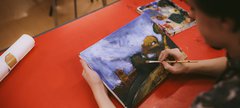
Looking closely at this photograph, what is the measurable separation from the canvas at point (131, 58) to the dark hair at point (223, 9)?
42cm

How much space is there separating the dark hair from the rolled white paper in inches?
29.2

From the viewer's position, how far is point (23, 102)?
3.15ft

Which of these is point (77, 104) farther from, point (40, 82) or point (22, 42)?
point (22, 42)

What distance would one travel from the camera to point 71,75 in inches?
41.1

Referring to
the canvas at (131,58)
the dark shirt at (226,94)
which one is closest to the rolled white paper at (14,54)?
the canvas at (131,58)

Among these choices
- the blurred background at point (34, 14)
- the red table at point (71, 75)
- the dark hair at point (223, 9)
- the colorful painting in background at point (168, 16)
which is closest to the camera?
the dark hair at point (223, 9)

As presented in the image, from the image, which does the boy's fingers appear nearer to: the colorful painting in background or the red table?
the red table

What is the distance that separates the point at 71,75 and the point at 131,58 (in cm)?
25

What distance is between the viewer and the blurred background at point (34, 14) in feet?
7.61

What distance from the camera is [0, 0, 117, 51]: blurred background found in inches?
91.3

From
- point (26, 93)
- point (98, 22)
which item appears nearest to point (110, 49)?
point (98, 22)

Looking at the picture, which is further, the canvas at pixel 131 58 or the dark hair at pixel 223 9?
the canvas at pixel 131 58

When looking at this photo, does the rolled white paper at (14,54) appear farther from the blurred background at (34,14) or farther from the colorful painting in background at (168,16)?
the blurred background at (34,14)

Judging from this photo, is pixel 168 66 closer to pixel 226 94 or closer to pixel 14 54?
pixel 226 94
